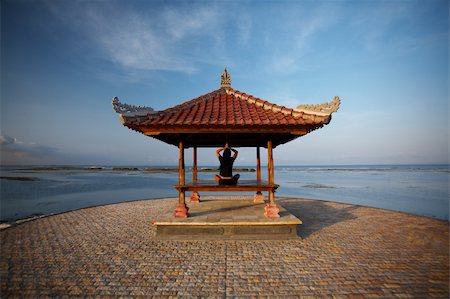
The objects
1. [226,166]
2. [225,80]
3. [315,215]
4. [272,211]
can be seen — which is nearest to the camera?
[272,211]

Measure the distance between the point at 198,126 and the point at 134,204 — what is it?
7882 millimetres

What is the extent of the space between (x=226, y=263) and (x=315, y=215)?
5.76 m

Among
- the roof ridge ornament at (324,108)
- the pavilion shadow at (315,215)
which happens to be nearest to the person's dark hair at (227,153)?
the roof ridge ornament at (324,108)

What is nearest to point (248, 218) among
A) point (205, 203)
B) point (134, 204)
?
point (205, 203)

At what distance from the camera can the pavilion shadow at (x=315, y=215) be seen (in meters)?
7.15

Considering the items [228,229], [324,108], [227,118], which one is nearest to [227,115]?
[227,118]

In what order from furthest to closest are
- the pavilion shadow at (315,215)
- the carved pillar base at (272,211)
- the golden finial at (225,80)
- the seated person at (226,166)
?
the golden finial at (225,80)
the pavilion shadow at (315,215)
the seated person at (226,166)
the carved pillar base at (272,211)

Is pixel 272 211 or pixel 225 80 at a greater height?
pixel 225 80

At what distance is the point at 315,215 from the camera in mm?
8945

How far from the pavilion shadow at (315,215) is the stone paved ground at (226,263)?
5.6 inches

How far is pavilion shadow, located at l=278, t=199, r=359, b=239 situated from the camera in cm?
715

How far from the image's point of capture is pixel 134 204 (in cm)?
1147

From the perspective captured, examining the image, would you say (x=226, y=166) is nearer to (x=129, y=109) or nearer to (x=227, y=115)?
(x=227, y=115)

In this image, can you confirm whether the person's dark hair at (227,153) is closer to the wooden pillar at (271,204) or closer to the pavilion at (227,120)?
the pavilion at (227,120)
